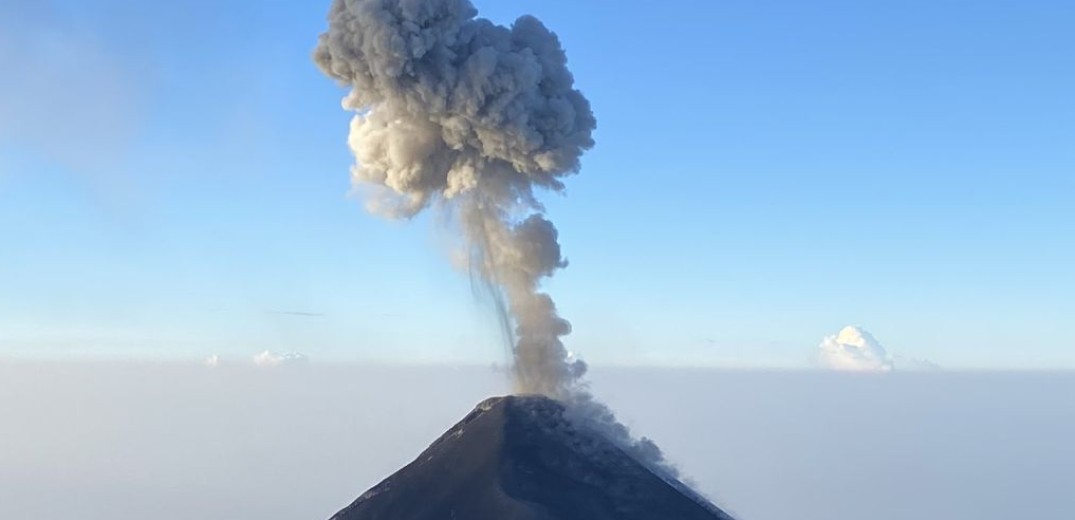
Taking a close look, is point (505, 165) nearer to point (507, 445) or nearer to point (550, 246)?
point (550, 246)

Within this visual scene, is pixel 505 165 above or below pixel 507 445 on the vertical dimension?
above

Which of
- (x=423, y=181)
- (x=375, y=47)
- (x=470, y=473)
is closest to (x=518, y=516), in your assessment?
(x=470, y=473)

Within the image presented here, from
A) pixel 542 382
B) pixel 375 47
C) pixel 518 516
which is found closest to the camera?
pixel 518 516

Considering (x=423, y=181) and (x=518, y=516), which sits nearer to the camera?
(x=518, y=516)

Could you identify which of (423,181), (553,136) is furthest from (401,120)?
(553,136)

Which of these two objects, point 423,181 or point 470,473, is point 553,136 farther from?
point 470,473

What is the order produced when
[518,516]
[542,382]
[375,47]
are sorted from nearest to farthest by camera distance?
1. [518,516]
2. [375,47]
3. [542,382]

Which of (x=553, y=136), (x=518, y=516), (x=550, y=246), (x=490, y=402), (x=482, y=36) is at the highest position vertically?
(x=482, y=36)
